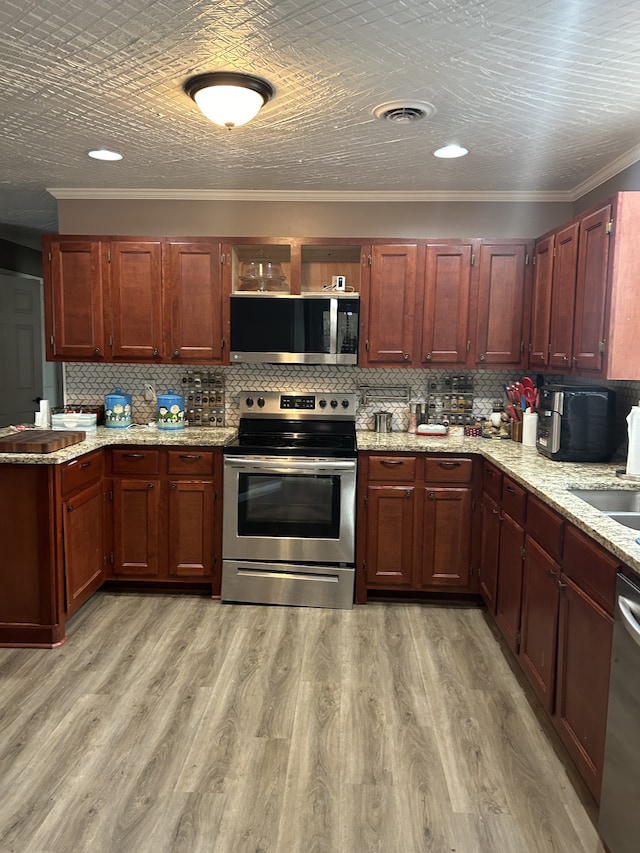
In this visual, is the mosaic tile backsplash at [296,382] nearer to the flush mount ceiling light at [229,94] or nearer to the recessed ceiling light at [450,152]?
the recessed ceiling light at [450,152]

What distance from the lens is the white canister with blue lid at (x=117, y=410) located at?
3.91 m

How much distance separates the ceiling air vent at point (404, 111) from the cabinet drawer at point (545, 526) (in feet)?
5.43

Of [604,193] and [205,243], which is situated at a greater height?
[604,193]

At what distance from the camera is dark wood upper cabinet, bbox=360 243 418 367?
143 inches

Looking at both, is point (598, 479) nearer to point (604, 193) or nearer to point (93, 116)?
point (604, 193)

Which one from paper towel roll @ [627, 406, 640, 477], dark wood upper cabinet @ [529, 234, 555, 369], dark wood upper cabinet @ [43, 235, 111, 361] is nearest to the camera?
paper towel roll @ [627, 406, 640, 477]

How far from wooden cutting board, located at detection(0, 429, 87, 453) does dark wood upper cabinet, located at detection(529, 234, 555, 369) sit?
256 centimetres

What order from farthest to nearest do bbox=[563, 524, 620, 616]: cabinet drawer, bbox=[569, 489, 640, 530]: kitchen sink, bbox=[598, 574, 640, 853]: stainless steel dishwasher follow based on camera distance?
bbox=[569, 489, 640, 530]: kitchen sink < bbox=[563, 524, 620, 616]: cabinet drawer < bbox=[598, 574, 640, 853]: stainless steel dishwasher

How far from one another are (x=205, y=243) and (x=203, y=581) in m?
2.03

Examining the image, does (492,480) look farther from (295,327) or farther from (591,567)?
(295,327)

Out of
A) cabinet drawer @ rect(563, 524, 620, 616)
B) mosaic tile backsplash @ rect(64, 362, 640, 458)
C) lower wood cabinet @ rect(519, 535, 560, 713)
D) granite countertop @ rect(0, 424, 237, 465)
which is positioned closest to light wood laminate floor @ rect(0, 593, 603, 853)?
lower wood cabinet @ rect(519, 535, 560, 713)

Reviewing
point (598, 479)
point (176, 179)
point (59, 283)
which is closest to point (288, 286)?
point (176, 179)

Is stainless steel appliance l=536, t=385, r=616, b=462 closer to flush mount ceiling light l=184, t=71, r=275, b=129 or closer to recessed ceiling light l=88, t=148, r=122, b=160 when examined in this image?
flush mount ceiling light l=184, t=71, r=275, b=129

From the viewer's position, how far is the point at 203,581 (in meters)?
3.57
